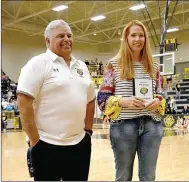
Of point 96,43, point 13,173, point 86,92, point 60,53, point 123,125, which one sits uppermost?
point 96,43

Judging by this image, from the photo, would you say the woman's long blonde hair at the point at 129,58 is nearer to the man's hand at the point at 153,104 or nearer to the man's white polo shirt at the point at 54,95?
the man's hand at the point at 153,104

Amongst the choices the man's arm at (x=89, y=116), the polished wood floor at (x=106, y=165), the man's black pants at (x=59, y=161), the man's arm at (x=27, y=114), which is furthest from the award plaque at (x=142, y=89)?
the polished wood floor at (x=106, y=165)

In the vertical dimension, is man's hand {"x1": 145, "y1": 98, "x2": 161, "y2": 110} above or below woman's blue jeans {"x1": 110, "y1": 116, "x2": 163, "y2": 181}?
above

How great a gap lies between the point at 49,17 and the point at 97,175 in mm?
19476

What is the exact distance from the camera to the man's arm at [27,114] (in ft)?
7.01

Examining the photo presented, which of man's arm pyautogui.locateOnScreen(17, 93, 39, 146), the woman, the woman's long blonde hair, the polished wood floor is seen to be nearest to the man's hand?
the woman

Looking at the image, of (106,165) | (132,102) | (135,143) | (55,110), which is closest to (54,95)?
(55,110)

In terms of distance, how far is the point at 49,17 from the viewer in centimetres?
2320

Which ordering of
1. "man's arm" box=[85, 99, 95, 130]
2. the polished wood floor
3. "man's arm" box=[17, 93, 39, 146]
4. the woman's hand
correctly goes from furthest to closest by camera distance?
the polished wood floor → "man's arm" box=[85, 99, 95, 130] → the woman's hand → "man's arm" box=[17, 93, 39, 146]

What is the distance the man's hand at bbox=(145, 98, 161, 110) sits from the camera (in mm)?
2333

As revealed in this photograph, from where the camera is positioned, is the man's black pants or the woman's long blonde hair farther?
the woman's long blonde hair

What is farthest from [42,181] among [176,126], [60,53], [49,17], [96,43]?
[96,43]

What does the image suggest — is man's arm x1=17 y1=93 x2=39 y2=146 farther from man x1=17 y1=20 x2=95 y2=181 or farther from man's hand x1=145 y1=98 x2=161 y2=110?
man's hand x1=145 y1=98 x2=161 y2=110

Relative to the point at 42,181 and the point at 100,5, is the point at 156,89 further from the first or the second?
the point at 100,5
